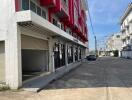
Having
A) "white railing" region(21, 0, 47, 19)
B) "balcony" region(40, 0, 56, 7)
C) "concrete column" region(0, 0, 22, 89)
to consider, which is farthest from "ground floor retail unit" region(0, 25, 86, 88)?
"balcony" region(40, 0, 56, 7)

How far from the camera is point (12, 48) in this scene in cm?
1197

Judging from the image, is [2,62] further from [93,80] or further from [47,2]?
[47,2]

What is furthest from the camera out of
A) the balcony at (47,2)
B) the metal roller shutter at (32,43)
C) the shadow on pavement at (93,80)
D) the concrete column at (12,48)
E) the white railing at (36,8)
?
the balcony at (47,2)

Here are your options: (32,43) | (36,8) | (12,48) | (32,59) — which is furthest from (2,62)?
(32,59)

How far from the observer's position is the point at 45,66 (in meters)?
20.5

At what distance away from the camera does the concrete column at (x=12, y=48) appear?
11914 mm

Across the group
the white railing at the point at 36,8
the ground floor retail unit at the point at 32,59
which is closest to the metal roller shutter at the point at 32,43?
the ground floor retail unit at the point at 32,59

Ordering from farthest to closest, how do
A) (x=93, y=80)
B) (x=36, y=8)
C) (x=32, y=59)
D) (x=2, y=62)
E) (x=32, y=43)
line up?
(x=32, y=59)
(x=36, y=8)
(x=32, y=43)
(x=93, y=80)
(x=2, y=62)

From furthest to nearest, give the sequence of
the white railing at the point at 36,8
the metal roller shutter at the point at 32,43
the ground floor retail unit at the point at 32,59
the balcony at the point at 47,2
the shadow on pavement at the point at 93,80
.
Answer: the balcony at the point at 47,2
the white railing at the point at 36,8
the metal roller shutter at the point at 32,43
the shadow on pavement at the point at 93,80
the ground floor retail unit at the point at 32,59

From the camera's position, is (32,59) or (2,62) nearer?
(2,62)

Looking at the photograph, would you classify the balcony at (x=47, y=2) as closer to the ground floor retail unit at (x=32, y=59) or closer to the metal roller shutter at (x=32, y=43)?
the ground floor retail unit at (x=32, y=59)

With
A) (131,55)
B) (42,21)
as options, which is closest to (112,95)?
(42,21)

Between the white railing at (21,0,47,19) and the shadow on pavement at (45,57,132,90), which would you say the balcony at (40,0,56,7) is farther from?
the shadow on pavement at (45,57,132,90)

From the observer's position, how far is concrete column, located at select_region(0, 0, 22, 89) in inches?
469
